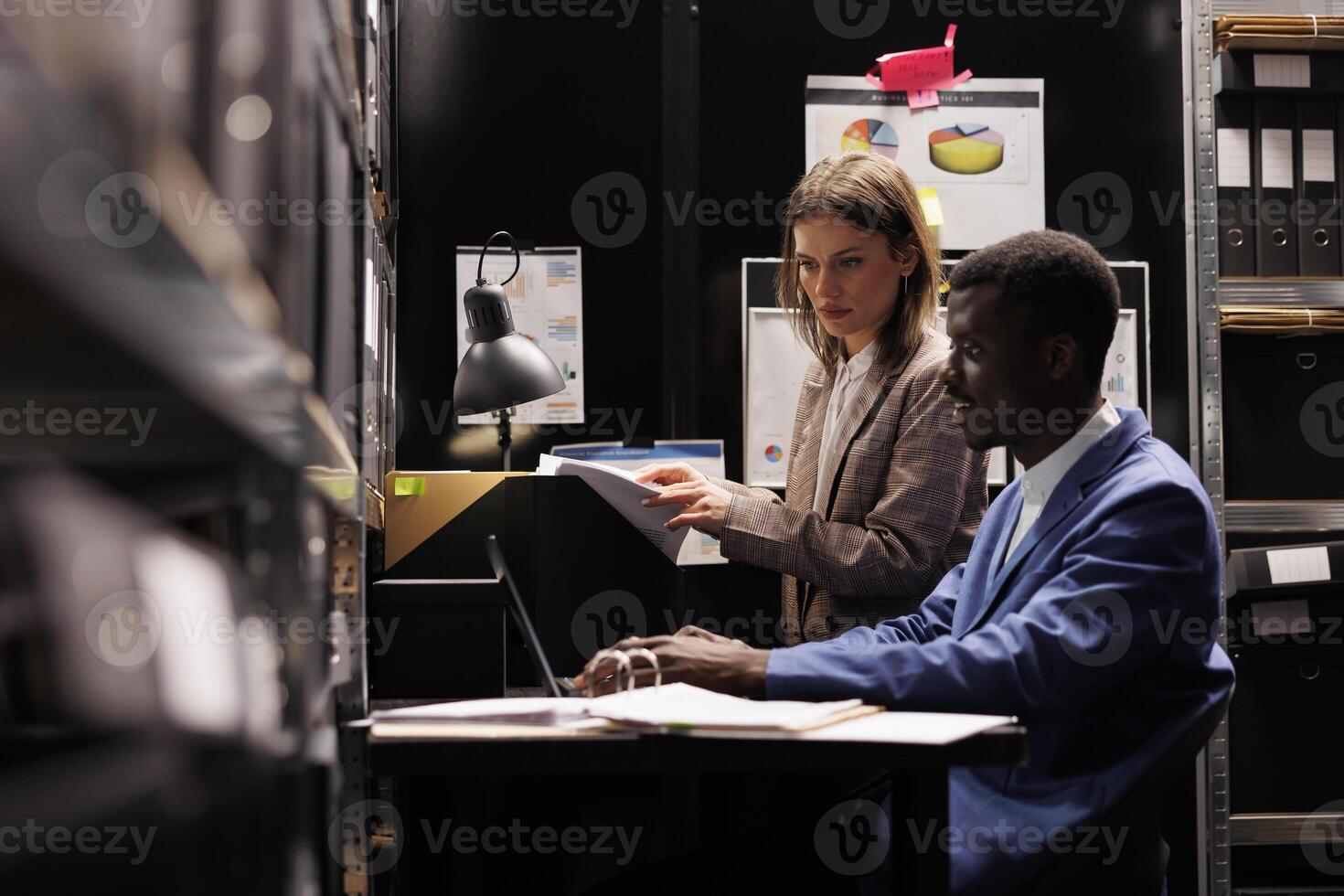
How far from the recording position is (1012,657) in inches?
45.4

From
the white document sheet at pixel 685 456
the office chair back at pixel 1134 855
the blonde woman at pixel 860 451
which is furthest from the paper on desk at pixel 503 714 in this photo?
the white document sheet at pixel 685 456

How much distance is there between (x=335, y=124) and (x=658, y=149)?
67.4 inches

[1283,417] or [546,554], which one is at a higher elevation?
[1283,417]

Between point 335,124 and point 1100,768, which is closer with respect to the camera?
point 335,124

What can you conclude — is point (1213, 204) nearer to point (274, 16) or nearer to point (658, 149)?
point (658, 149)

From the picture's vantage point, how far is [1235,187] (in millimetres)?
2672

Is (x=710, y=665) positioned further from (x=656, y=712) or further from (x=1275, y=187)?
(x=1275, y=187)

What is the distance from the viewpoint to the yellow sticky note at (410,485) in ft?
5.97

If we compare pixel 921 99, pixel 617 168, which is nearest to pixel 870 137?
pixel 921 99

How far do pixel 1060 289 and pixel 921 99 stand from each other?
150 centimetres

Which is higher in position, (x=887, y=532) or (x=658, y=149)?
(x=658, y=149)

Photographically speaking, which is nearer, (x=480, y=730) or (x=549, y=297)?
(x=480, y=730)

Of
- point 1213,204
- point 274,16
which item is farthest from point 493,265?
point 274,16

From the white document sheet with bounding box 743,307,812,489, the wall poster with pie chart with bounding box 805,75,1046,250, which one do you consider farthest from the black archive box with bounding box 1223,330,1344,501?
the white document sheet with bounding box 743,307,812,489
